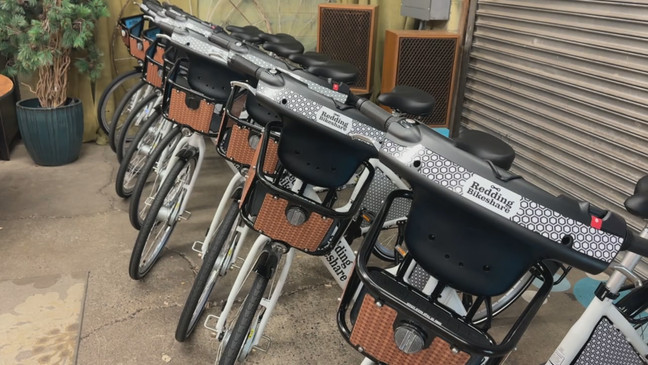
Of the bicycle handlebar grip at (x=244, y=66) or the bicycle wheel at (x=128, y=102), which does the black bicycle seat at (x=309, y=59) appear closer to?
the bicycle handlebar grip at (x=244, y=66)

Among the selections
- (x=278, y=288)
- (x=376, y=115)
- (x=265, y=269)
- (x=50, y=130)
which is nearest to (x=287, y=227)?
(x=265, y=269)

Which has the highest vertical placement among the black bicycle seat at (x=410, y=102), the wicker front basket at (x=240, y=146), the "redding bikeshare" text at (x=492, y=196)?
the black bicycle seat at (x=410, y=102)

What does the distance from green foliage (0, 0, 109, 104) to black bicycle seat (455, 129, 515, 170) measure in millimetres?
2918

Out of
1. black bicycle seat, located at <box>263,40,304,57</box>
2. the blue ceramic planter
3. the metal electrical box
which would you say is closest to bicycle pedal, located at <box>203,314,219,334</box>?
black bicycle seat, located at <box>263,40,304,57</box>

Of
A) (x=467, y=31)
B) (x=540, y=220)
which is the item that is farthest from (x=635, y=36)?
(x=540, y=220)

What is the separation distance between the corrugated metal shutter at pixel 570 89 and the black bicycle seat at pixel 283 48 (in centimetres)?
161

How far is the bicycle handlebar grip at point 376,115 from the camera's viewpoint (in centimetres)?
114

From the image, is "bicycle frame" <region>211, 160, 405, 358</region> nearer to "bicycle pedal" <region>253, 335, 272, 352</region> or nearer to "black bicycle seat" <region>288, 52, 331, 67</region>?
"bicycle pedal" <region>253, 335, 272, 352</region>

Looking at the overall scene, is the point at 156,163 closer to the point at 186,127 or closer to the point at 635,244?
the point at 186,127

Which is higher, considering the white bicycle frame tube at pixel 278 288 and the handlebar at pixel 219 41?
the handlebar at pixel 219 41

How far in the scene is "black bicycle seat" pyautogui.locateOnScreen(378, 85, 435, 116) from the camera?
4.44 feet

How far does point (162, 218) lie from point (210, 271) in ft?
1.87

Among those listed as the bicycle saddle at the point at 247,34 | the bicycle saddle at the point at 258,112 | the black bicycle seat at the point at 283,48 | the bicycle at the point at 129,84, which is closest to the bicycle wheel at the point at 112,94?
the bicycle at the point at 129,84

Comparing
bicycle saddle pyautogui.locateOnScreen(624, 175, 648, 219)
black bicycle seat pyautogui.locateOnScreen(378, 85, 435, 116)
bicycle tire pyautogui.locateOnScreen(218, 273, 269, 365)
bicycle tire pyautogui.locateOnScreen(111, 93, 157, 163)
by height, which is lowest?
bicycle tire pyautogui.locateOnScreen(218, 273, 269, 365)
